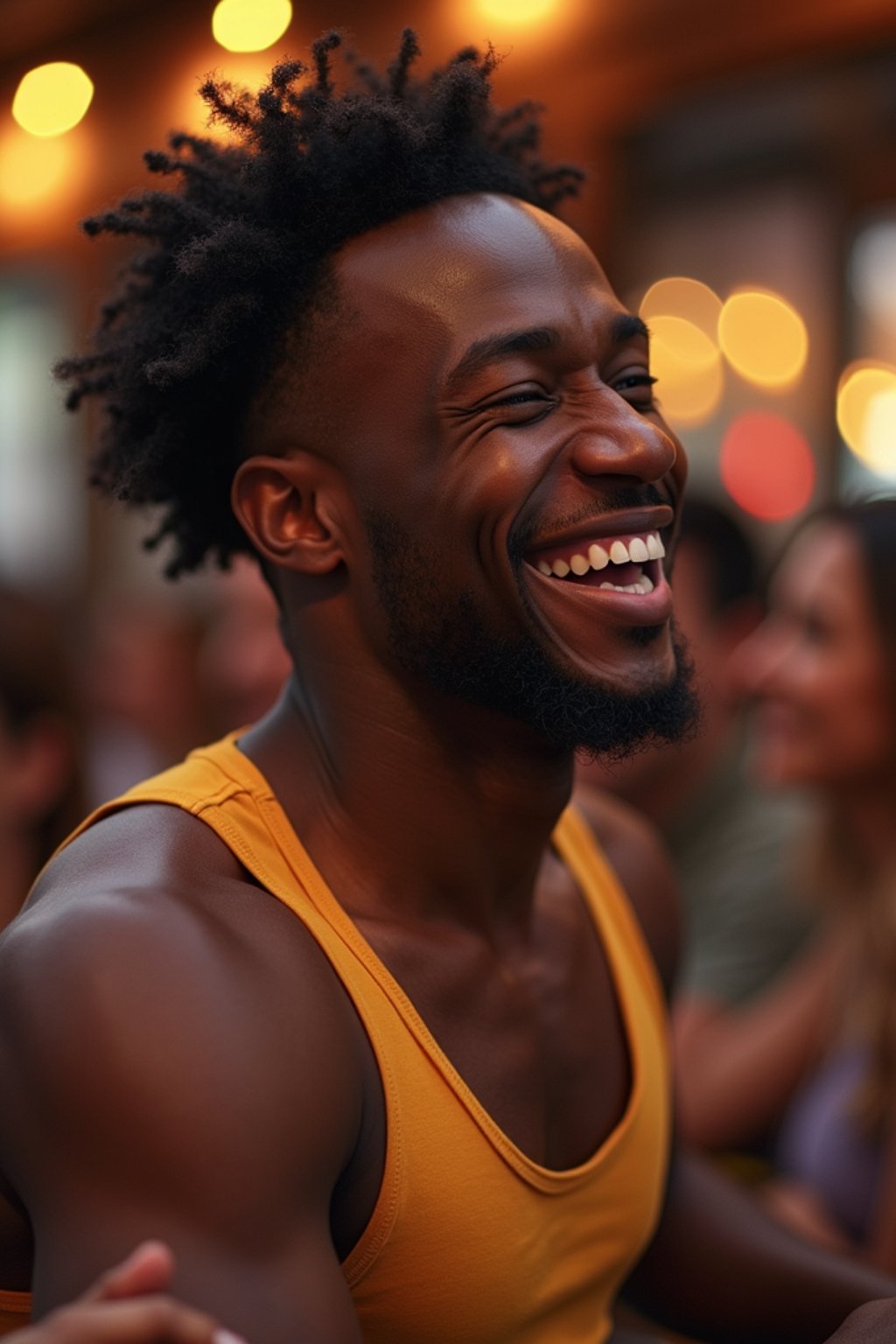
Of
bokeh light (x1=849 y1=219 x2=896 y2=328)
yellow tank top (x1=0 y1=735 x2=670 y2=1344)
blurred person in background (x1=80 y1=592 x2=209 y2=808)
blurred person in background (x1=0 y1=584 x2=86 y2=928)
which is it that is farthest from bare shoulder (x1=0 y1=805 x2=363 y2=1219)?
bokeh light (x1=849 y1=219 x2=896 y2=328)

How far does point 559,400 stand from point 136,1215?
3.22 ft

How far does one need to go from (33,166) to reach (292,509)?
323 centimetres

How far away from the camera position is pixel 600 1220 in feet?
6.17

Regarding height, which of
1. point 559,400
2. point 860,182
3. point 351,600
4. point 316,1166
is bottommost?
point 316,1166

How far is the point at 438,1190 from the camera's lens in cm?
163

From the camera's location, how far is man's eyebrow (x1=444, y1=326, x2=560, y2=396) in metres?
1.78

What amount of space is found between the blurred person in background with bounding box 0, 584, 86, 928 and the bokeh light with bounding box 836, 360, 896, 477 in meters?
3.55

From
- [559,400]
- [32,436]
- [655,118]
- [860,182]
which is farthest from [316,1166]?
[32,436]

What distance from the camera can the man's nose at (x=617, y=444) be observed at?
1786 mm

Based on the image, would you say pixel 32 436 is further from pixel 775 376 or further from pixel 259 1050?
pixel 259 1050

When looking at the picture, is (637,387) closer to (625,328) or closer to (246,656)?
(625,328)

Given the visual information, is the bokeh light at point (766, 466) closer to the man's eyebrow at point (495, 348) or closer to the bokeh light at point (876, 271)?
the bokeh light at point (876, 271)

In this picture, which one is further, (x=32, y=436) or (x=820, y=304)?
(x=32, y=436)

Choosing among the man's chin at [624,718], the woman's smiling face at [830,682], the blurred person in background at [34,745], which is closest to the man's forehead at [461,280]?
the man's chin at [624,718]
